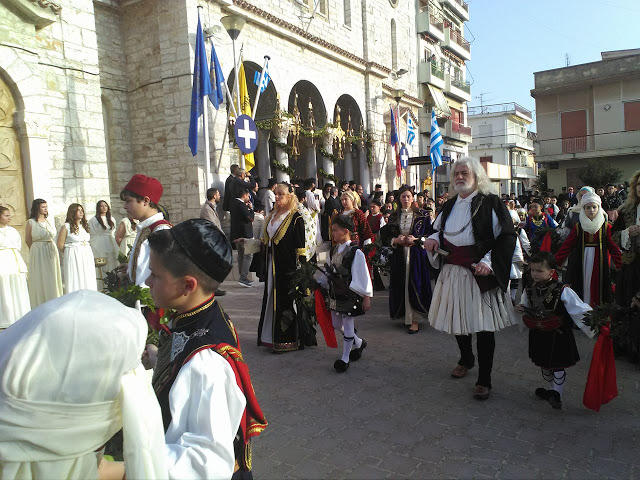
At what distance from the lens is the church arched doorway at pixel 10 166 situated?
8156 millimetres

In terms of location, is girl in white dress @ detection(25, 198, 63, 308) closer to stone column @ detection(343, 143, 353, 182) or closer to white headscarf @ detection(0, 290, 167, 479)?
white headscarf @ detection(0, 290, 167, 479)

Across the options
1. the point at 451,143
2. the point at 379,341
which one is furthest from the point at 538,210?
the point at 451,143

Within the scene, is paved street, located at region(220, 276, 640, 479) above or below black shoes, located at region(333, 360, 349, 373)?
below

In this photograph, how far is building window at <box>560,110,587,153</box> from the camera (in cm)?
3016

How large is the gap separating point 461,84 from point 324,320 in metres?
35.7

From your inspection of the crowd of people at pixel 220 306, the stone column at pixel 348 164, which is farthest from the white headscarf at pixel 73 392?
the stone column at pixel 348 164

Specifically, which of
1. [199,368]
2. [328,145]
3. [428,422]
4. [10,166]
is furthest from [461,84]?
[199,368]

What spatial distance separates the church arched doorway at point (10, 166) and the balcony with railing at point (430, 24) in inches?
1007

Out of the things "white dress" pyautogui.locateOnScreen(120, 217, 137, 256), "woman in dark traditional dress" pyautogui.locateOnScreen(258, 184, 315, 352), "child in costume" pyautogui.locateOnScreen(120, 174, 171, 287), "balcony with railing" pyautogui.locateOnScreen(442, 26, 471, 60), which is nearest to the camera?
"child in costume" pyautogui.locateOnScreen(120, 174, 171, 287)

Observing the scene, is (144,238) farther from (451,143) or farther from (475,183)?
(451,143)

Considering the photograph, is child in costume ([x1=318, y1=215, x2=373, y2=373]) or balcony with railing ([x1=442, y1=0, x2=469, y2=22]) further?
balcony with railing ([x1=442, y1=0, x2=469, y2=22])

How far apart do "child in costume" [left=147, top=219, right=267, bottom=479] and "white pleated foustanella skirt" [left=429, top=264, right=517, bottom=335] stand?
9.88 ft

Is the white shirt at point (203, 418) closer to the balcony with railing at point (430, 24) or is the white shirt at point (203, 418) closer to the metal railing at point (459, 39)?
the balcony with railing at point (430, 24)

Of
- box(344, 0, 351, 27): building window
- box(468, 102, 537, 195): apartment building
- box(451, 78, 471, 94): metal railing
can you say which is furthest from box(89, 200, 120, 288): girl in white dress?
box(468, 102, 537, 195): apartment building
